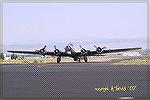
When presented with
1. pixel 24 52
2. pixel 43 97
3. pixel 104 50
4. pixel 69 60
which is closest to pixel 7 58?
pixel 24 52

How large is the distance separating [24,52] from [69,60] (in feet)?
29.8

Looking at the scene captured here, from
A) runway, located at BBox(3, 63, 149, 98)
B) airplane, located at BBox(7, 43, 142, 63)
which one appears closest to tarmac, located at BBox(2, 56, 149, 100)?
runway, located at BBox(3, 63, 149, 98)

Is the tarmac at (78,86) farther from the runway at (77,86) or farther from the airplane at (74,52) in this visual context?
the airplane at (74,52)

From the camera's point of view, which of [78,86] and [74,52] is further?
[74,52]

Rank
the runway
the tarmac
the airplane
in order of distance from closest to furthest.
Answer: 1. the tarmac
2. the runway
3. the airplane

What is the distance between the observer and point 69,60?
86.1m

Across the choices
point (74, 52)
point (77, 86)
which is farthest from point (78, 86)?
point (74, 52)

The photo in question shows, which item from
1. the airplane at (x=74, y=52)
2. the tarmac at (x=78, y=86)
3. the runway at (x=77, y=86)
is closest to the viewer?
the tarmac at (x=78, y=86)

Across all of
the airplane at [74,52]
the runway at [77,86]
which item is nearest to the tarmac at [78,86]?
the runway at [77,86]

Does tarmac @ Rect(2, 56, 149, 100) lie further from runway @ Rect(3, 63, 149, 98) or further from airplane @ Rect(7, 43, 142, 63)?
airplane @ Rect(7, 43, 142, 63)

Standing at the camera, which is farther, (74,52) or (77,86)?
(74,52)

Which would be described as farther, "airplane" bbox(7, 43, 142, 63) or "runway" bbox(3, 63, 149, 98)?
"airplane" bbox(7, 43, 142, 63)

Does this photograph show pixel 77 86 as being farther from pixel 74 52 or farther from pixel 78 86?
pixel 74 52

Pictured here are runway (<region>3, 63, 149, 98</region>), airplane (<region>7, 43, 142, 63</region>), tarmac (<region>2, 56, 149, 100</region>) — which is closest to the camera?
tarmac (<region>2, 56, 149, 100</region>)
